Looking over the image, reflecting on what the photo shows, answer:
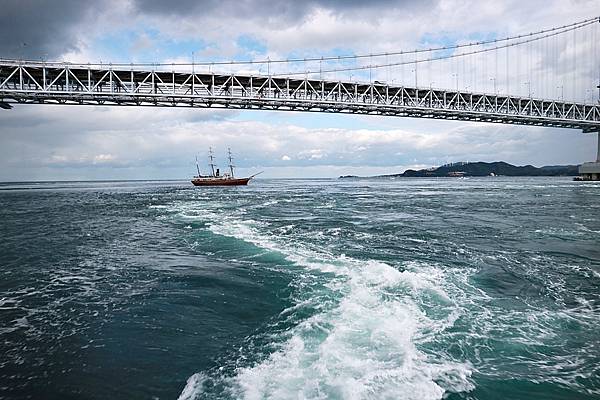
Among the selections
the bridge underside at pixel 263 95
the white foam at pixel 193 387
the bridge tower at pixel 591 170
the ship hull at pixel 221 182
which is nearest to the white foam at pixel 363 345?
the white foam at pixel 193 387

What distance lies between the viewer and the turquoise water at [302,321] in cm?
→ 387

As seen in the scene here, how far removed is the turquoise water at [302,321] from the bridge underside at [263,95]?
1224 inches

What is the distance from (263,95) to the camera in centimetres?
4509

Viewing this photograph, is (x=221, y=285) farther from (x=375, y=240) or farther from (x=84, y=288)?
(x=375, y=240)

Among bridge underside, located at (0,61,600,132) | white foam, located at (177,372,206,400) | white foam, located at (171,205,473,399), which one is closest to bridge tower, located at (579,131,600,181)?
bridge underside, located at (0,61,600,132)

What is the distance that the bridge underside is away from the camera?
36.3 m

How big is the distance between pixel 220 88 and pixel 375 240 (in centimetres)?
3710

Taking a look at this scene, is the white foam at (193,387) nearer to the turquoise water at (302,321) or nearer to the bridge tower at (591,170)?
the turquoise water at (302,321)

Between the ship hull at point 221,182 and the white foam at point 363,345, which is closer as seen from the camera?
the white foam at point 363,345

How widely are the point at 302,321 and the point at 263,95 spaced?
42471mm

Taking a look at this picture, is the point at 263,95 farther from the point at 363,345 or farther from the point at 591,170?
the point at 591,170

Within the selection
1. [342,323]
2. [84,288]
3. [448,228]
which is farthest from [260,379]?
[448,228]

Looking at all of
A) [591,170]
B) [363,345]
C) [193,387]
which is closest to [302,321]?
[363,345]

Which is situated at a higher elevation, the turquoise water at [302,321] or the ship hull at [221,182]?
the ship hull at [221,182]
